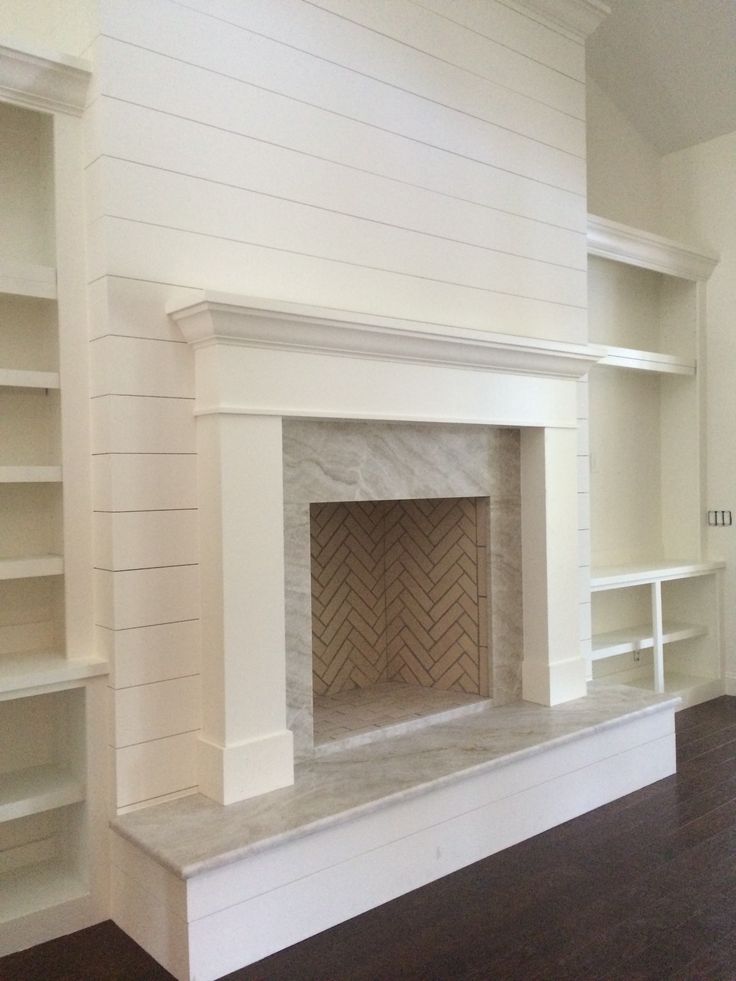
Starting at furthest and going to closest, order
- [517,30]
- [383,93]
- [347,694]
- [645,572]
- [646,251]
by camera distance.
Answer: [646,251] < [645,572] < [347,694] < [517,30] < [383,93]

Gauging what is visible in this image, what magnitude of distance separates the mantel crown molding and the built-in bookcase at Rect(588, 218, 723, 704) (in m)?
1.28

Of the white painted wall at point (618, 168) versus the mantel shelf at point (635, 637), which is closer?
the mantel shelf at point (635, 637)

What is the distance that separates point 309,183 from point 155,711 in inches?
67.0

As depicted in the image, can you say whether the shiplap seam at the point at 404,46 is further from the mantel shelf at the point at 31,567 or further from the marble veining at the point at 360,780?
the marble veining at the point at 360,780

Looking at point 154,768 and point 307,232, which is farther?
point 307,232

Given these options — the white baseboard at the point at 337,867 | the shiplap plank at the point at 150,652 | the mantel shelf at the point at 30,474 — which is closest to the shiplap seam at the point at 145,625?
the shiplap plank at the point at 150,652

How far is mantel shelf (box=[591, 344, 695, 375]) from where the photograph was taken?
4195 millimetres

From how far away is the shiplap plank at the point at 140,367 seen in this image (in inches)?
92.1

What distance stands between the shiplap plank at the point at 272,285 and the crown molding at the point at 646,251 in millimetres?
781

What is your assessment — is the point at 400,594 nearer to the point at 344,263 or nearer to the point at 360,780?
the point at 360,780

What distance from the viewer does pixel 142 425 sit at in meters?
2.38

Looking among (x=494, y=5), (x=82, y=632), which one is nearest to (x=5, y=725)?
(x=82, y=632)

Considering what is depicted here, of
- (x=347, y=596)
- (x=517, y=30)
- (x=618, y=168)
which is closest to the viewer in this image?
(x=517, y=30)

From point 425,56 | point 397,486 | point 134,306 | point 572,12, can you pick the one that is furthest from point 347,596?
point 572,12
